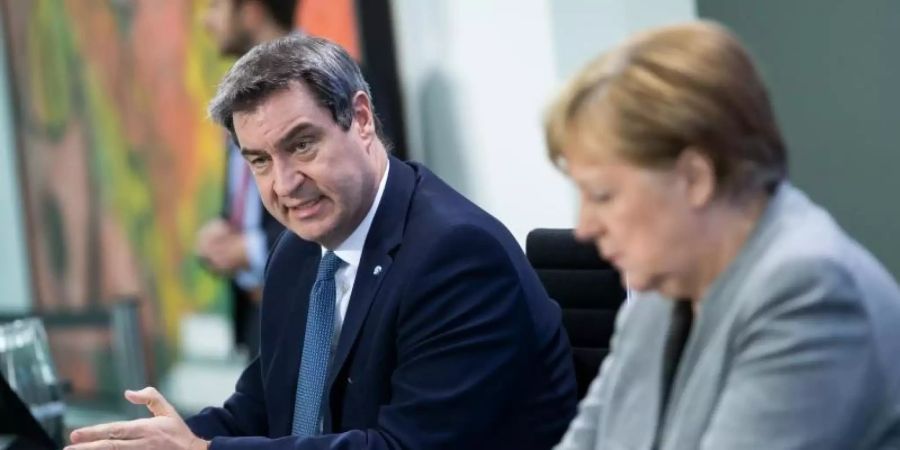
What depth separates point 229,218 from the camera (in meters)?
4.38

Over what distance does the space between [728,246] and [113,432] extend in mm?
1021

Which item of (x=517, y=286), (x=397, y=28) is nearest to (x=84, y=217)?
(x=397, y=28)

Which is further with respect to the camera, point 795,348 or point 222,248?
point 222,248

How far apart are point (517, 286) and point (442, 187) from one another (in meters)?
0.25

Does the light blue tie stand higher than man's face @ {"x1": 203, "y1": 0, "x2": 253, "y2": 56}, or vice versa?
man's face @ {"x1": 203, "y1": 0, "x2": 253, "y2": 56}

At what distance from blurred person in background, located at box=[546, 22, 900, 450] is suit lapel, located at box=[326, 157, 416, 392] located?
0.70 m

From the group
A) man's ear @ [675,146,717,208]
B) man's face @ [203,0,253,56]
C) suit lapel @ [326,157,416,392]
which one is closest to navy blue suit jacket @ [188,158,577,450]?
suit lapel @ [326,157,416,392]

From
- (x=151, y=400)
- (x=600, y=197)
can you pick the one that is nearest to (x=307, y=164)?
(x=151, y=400)

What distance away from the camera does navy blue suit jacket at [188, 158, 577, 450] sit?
6.18 ft

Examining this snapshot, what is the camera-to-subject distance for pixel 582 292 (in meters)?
2.27

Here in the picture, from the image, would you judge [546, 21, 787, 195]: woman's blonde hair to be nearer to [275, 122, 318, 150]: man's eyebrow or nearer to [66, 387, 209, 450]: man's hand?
[275, 122, 318, 150]: man's eyebrow

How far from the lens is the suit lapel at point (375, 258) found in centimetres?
199

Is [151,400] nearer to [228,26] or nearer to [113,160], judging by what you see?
[228,26]

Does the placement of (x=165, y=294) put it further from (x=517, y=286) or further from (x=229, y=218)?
(x=517, y=286)
